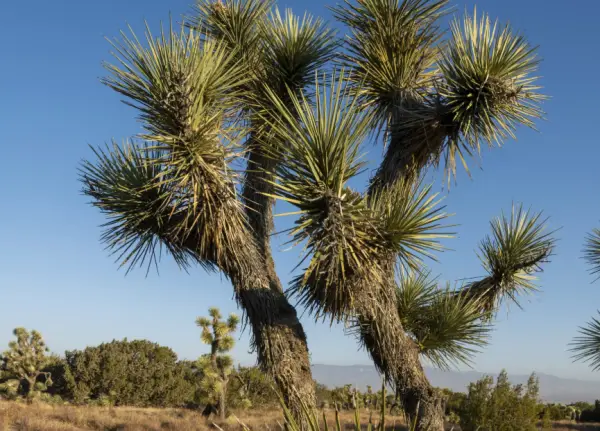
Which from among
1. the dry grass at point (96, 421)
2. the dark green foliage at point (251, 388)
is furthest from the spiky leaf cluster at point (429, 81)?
the dark green foliage at point (251, 388)

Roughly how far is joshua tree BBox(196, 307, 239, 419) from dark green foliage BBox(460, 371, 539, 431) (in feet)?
23.6

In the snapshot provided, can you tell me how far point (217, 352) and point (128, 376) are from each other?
9308mm

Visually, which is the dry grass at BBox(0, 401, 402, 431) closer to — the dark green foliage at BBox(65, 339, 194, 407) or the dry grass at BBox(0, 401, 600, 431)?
the dry grass at BBox(0, 401, 600, 431)

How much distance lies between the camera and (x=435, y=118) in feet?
24.4

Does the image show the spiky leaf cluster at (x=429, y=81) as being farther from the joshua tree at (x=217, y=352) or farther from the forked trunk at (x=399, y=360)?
the joshua tree at (x=217, y=352)

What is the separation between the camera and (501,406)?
1484 cm

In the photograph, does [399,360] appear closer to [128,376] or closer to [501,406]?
[501,406]

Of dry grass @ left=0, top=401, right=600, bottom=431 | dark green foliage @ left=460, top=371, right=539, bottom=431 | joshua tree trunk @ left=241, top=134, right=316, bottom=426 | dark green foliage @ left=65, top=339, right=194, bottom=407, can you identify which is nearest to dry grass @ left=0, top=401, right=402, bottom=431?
dry grass @ left=0, top=401, right=600, bottom=431

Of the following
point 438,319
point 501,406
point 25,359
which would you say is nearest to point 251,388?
point 25,359

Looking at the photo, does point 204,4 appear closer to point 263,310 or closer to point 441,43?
point 441,43

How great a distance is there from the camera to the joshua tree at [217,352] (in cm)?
1808

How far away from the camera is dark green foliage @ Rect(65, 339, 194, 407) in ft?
81.9

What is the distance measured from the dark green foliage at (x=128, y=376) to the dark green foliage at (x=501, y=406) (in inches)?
583

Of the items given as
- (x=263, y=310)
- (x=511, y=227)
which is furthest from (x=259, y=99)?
(x=511, y=227)
